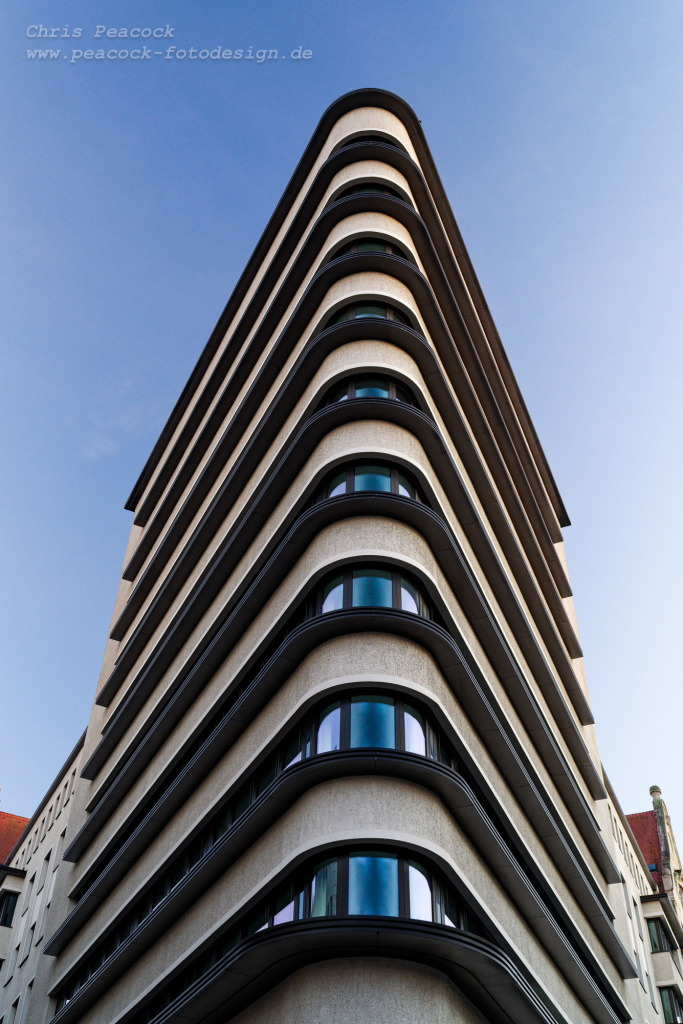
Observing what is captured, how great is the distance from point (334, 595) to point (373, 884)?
7.40 metres

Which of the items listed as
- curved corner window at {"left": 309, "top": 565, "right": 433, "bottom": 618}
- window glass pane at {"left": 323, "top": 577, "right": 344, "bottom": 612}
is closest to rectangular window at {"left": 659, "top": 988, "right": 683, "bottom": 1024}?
curved corner window at {"left": 309, "top": 565, "right": 433, "bottom": 618}

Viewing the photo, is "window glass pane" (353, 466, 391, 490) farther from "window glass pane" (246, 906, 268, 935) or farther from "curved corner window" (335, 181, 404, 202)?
"curved corner window" (335, 181, 404, 202)

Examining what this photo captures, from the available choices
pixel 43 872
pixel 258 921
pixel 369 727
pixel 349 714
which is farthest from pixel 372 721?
pixel 43 872

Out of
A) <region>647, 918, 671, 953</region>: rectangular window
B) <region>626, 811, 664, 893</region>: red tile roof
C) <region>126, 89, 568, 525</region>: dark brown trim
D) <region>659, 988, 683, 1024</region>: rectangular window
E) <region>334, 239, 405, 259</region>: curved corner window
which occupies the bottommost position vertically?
<region>659, 988, 683, 1024</region>: rectangular window

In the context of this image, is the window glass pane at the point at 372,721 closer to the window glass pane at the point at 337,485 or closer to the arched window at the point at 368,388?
the window glass pane at the point at 337,485

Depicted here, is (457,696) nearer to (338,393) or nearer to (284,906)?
(284,906)

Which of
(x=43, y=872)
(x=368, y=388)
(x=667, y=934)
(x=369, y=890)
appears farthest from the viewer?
(x=667, y=934)

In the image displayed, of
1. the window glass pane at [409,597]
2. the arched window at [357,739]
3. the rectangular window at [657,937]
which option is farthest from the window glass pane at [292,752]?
the rectangular window at [657,937]

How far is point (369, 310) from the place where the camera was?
29938mm

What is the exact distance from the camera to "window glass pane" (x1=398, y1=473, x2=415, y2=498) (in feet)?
83.4

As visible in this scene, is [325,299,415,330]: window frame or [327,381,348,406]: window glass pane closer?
[327,381,348,406]: window glass pane

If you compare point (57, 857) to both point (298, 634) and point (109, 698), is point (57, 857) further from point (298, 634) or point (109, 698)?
point (298, 634)

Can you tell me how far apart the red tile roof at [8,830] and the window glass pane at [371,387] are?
68.1m

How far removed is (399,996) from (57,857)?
3506 cm
